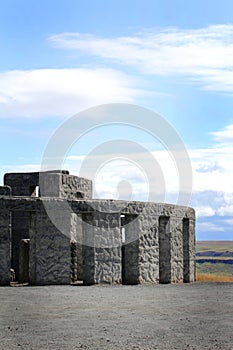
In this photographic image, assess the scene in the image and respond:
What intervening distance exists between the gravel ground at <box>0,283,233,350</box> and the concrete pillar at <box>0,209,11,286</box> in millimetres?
2037

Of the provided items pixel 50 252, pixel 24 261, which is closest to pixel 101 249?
pixel 50 252

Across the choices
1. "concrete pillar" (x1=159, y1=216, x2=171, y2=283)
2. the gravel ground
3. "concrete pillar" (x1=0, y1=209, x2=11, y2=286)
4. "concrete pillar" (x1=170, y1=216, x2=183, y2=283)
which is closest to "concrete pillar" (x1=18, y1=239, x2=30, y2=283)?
"concrete pillar" (x1=0, y1=209, x2=11, y2=286)

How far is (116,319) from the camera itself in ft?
43.4

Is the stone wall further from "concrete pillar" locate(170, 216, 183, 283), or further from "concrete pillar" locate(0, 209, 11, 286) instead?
"concrete pillar" locate(170, 216, 183, 283)

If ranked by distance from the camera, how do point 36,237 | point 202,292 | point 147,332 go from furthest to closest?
1. point 36,237
2. point 202,292
3. point 147,332

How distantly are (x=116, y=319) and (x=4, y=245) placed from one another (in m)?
9.09

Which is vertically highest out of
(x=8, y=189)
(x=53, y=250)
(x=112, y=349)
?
(x=8, y=189)

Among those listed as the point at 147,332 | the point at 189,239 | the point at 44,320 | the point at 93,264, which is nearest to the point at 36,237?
the point at 93,264

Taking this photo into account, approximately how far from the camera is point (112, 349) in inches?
398

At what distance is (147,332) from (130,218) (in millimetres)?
11251

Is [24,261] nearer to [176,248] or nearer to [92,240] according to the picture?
[92,240]

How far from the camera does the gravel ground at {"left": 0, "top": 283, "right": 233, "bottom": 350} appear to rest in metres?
10.7

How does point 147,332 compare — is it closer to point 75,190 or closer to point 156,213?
point 156,213

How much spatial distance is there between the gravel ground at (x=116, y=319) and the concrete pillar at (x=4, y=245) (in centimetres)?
204
